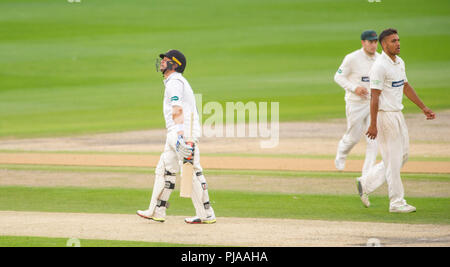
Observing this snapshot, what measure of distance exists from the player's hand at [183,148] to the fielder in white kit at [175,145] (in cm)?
5

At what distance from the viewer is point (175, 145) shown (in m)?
9.76

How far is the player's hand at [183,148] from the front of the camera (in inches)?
380

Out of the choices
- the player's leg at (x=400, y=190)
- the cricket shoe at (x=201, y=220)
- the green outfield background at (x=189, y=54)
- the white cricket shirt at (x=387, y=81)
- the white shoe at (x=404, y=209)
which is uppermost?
the green outfield background at (x=189, y=54)

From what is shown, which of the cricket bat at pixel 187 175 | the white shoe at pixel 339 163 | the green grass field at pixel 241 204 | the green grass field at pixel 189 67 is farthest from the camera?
the white shoe at pixel 339 163

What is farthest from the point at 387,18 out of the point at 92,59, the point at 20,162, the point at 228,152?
the point at 20,162

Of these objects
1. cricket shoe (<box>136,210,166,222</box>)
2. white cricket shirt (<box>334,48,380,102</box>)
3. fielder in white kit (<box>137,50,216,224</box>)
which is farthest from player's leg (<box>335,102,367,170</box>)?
cricket shoe (<box>136,210,166,222</box>)

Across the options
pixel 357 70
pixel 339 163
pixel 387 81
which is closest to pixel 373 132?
pixel 387 81

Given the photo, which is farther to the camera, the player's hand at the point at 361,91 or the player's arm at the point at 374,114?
the player's hand at the point at 361,91

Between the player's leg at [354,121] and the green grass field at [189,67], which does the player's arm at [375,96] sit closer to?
the green grass field at [189,67]

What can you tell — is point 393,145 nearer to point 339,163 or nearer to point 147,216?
point 147,216

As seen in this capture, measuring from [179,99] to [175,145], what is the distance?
0.50 metres

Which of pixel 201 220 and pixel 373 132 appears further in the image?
pixel 373 132

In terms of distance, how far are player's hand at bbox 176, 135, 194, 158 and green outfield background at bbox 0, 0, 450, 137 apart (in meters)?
12.5

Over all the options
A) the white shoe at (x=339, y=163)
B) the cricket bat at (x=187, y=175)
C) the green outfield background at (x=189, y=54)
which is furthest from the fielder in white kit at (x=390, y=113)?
the green outfield background at (x=189, y=54)
